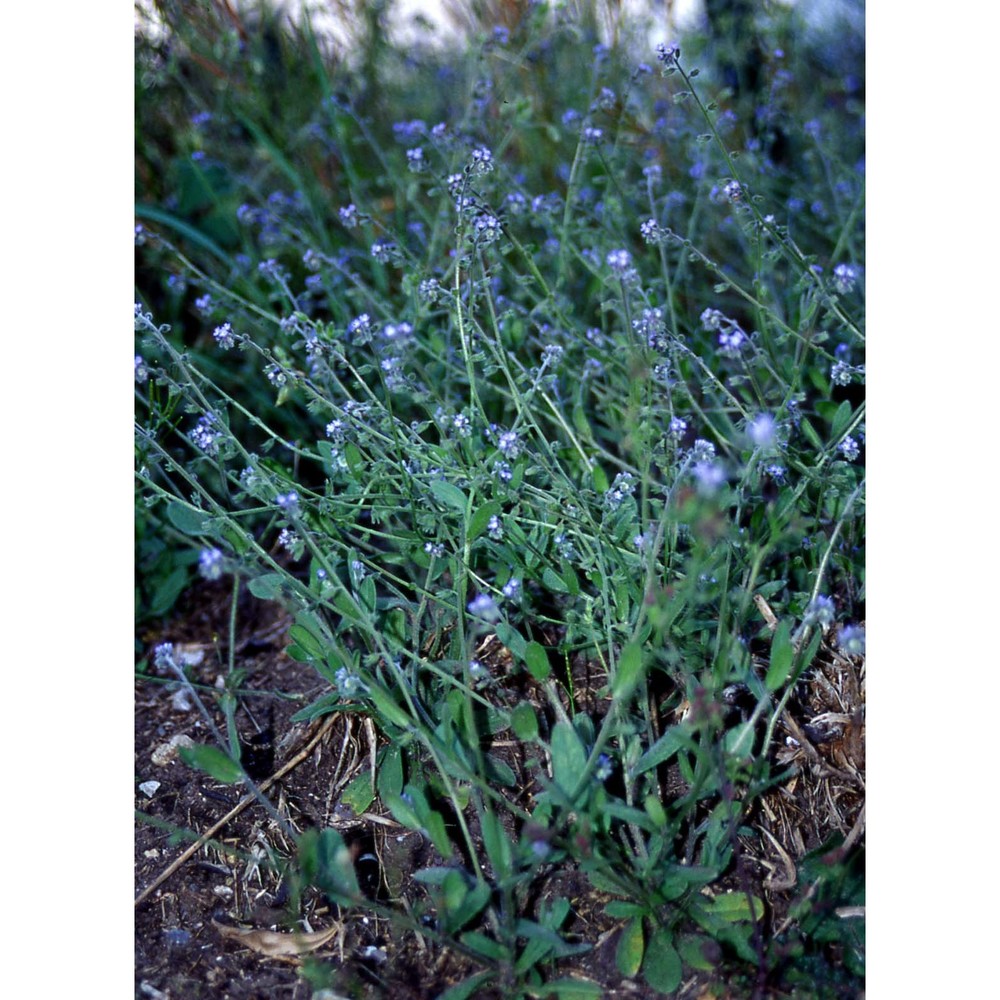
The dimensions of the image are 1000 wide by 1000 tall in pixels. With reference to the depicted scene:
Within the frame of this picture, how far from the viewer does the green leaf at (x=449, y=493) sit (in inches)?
55.7

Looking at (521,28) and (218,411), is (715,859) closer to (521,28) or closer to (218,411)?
Result: (218,411)

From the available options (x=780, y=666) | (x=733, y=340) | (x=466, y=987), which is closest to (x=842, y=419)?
(x=733, y=340)

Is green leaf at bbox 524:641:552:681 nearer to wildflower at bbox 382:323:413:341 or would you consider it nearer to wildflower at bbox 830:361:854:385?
wildflower at bbox 382:323:413:341

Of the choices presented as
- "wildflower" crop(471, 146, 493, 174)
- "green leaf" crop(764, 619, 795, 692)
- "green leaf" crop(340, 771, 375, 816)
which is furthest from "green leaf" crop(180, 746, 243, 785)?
"wildflower" crop(471, 146, 493, 174)

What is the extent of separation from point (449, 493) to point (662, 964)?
637 mm

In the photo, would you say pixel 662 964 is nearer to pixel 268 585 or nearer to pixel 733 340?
pixel 268 585

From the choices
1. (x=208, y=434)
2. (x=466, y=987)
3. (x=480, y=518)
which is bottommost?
(x=466, y=987)

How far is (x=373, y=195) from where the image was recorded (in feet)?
9.61

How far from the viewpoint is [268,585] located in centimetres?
133

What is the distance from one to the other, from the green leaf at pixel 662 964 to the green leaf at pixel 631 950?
1 cm

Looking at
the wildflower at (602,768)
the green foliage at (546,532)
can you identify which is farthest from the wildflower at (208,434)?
the wildflower at (602,768)

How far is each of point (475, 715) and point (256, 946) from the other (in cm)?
39

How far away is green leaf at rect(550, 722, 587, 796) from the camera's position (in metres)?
1.17

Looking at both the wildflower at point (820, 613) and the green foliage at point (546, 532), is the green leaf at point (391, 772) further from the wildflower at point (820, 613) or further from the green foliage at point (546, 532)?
the wildflower at point (820, 613)
